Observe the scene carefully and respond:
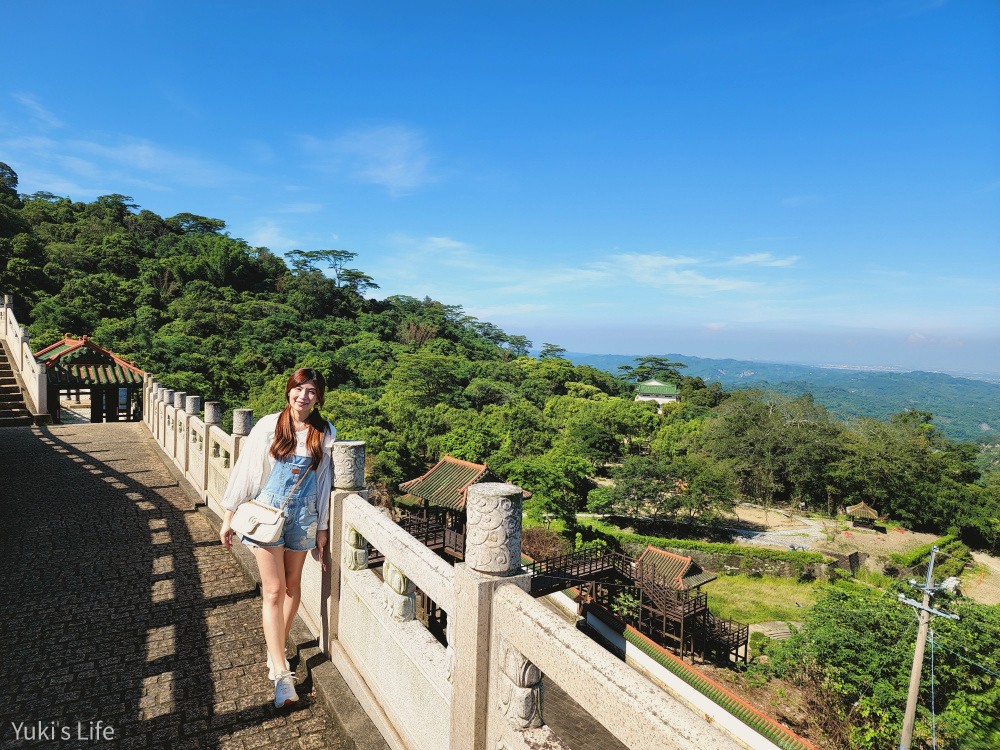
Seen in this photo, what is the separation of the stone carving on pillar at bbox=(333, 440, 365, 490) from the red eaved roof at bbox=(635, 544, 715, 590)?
1608 centimetres

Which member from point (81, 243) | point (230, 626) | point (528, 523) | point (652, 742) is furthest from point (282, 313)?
point (652, 742)

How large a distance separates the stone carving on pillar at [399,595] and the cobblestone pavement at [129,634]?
849mm

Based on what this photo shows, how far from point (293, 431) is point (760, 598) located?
90.0 ft

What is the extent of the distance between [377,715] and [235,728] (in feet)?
2.88

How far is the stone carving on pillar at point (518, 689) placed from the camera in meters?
2.15

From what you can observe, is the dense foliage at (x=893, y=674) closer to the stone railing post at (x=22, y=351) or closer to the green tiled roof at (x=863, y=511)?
the stone railing post at (x=22, y=351)

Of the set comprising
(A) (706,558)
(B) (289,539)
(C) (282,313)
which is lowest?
(A) (706,558)

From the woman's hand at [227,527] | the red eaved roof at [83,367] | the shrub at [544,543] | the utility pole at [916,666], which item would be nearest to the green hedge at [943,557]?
the shrub at [544,543]

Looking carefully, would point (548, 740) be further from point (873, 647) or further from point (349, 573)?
point (873, 647)

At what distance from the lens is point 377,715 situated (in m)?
3.16

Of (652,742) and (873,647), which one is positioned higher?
(652,742)

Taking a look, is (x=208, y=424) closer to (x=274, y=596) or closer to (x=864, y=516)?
(x=274, y=596)

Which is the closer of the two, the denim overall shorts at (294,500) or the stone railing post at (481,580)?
the stone railing post at (481,580)

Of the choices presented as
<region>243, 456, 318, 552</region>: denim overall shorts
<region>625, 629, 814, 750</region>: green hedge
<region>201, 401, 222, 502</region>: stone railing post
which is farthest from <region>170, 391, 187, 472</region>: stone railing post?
<region>625, 629, 814, 750</region>: green hedge
